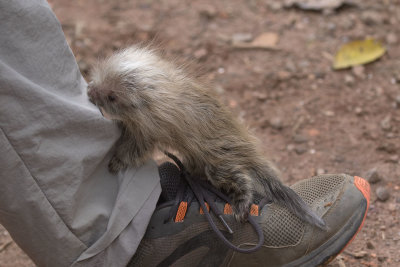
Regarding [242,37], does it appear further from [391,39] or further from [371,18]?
[391,39]

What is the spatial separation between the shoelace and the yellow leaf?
202 centimetres

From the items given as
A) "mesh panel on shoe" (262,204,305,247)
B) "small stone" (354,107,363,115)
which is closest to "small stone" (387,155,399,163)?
"small stone" (354,107,363,115)

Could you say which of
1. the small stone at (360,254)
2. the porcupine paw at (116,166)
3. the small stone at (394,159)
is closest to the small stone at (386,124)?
the small stone at (394,159)

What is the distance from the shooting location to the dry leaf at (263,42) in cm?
402

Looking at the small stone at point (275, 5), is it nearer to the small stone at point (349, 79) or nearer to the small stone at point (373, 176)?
the small stone at point (349, 79)

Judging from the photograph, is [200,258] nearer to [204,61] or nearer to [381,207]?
[381,207]

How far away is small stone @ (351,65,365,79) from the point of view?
3.54 m

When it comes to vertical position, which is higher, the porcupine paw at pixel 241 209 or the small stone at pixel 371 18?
the porcupine paw at pixel 241 209

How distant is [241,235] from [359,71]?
2099mm

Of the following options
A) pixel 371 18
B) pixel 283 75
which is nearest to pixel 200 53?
pixel 283 75

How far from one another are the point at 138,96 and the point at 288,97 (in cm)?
170

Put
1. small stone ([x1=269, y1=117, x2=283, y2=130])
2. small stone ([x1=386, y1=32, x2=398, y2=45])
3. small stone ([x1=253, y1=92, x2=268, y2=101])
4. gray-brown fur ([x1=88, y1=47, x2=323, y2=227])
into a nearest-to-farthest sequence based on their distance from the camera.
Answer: gray-brown fur ([x1=88, y1=47, x2=323, y2=227]), small stone ([x1=269, y1=117, x2=283, y2=130]), small stone ([x1=253, y1=92, x2=268, y2=101]), small stone ([x1=386, y1=32, x2=398, y2=45])

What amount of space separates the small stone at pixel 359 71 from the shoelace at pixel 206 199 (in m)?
1.89

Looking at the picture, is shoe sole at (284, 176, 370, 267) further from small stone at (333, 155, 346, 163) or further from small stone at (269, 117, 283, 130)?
small stone at (269, 117, 283, 130)
